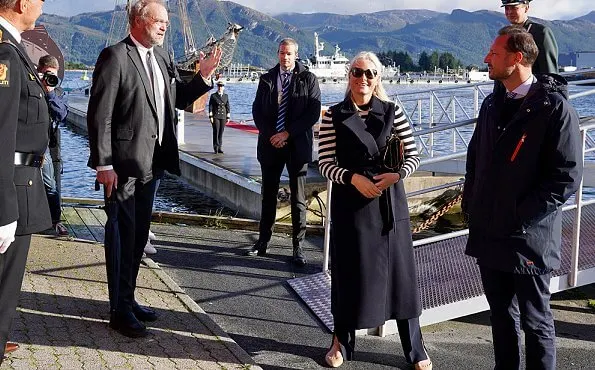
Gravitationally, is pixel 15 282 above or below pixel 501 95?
below

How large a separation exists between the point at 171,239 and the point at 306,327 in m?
3.09

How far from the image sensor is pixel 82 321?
4.90 meters

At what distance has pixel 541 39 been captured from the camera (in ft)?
18.4

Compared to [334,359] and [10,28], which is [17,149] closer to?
[10,28]

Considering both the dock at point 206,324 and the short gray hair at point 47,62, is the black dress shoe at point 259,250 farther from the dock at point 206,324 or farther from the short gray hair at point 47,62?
the short gray hair at point 47,62

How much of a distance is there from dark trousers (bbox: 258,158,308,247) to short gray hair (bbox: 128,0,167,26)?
8.90ft

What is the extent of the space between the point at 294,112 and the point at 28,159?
11.7 ft

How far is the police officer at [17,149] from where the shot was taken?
3.23 m

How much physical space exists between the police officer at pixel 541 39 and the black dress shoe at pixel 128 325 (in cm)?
343

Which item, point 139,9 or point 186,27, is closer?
point 139,9

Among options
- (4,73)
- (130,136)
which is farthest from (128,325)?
(4,73)

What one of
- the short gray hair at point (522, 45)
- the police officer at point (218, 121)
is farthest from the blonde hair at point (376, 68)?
the police officer at point (218, 121)

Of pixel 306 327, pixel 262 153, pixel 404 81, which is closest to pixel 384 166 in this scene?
pixel 306 327

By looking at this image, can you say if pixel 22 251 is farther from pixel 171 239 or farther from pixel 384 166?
pixel 171 239
